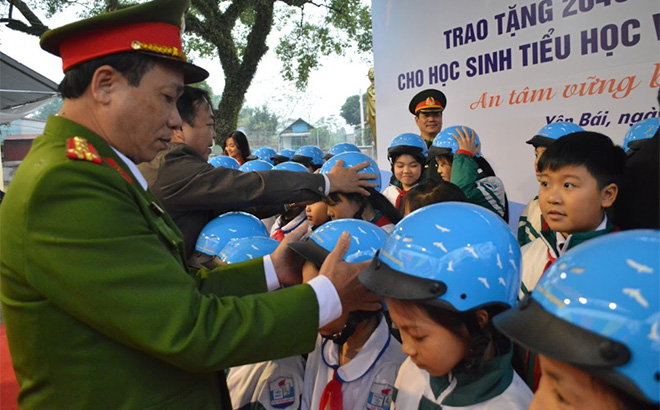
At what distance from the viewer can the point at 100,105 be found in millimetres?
1799

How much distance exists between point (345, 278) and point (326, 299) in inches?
4.8

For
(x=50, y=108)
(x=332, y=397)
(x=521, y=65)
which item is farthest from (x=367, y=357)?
(x=50, y=108)

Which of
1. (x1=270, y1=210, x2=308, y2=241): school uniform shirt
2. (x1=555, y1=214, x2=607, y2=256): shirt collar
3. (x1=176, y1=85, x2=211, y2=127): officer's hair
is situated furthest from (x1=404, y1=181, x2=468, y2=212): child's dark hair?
(x1=176, y1=85, x2=211, y2=127): officer's hair

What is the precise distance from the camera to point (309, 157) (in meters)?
7.73

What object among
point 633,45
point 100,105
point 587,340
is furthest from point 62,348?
point 633,45

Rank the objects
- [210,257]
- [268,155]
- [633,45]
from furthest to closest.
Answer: [268,155] < [633,45] < [210,257]

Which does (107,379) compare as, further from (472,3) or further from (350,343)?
(472,3)

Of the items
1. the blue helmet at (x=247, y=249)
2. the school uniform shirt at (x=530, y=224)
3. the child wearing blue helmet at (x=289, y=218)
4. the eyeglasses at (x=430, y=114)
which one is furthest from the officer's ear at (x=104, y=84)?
the eyeglasses at (x=430, y=114)

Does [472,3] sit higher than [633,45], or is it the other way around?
[472,3]

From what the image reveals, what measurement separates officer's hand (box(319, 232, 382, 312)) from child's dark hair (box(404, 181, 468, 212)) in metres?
1.40

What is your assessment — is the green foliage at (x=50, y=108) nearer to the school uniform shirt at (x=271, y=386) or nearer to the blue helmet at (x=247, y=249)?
the blue helmet at (x=247, y=249)

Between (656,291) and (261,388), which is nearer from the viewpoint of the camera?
(656,291)

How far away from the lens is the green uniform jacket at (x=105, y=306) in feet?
4.92

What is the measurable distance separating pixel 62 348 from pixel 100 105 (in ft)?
2.49
